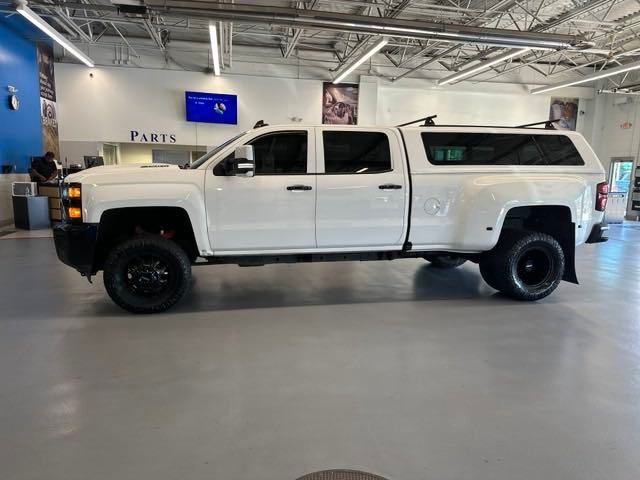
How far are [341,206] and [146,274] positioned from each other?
1926mm

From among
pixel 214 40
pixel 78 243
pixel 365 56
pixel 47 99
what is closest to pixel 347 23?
pixel 365 56

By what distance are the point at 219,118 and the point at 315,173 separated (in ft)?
35.0

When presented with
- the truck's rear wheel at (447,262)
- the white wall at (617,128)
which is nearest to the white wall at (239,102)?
the white wall at (617,128)

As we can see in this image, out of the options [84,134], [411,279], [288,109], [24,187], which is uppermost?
[288,109]

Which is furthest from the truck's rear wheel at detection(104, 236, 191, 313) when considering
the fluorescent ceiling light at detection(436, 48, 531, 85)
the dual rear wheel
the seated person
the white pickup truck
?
the fluorescent ceiling light at detection(436, 48, 531, 85)

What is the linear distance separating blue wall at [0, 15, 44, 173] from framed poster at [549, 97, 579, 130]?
56.1ft

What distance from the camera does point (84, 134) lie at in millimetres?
13164

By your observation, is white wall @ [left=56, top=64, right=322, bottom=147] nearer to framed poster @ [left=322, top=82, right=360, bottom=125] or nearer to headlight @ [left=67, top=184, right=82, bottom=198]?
framed poster @ [left=322, top=82, right=360, bottom=125]

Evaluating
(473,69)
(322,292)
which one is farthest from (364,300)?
(473,69)

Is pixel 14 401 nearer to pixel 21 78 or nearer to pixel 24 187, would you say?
pixel 24 187

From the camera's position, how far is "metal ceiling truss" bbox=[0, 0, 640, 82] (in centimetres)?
807

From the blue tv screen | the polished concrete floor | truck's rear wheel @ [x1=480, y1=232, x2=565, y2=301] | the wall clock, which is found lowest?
the polished concrete floor

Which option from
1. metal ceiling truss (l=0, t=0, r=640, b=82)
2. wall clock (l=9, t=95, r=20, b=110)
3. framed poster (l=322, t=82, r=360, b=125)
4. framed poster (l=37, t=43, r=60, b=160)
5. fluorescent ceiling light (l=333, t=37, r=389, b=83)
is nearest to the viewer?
metal ceiling truss (l=0, t=0, r=640, b=82)

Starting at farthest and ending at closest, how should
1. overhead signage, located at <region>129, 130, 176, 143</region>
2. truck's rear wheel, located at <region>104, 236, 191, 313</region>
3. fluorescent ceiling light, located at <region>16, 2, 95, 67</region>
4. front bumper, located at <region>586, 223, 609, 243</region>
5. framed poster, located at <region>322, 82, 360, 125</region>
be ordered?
framed poster, located at <region>322, 82, 360, 125</region> → overhead signage, located at <region>129, 130, 176, 143</region> → fluorescent ceiling light, located at <region>16, 2, 95, 67</region> → front bumper, located at <region>586, 223, 609, 243</region> → truck's rear wheel, located at <region>104, 236, 191, 313</region>
